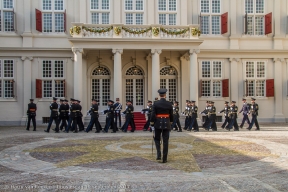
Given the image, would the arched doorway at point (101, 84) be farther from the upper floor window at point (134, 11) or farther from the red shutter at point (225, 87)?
the red shutter at point (225, 87)

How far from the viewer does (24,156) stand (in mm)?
10039

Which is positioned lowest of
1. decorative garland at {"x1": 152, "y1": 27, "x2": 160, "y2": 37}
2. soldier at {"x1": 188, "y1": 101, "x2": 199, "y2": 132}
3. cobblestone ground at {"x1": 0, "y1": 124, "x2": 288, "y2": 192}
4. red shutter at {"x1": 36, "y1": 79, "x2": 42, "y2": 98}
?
cobblestone ground at {"x1": 0, "y1": 124, "x2": 288, "y2": 192}

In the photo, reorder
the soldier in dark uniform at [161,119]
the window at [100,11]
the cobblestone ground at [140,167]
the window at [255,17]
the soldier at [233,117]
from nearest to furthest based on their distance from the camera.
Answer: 1. the cobblestone ground at [140,167]
2. the soldier in dark uniform at [161,119]
3. the soldier at [233,117]
4. the window at [100,11]
5. the window at [255,17]

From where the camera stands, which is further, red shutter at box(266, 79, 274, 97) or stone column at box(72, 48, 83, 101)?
red shutter at box(266, 79, 274, 97)

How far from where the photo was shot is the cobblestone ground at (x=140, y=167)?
268 inches

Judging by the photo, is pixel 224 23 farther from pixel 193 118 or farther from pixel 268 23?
pixel 193 118

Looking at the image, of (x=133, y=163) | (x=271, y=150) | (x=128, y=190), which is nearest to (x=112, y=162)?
(x=133, y=163)

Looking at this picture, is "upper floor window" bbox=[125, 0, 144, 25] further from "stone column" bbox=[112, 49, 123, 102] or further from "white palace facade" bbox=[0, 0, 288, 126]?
"stone column" bbox=[112, 49, 123, 102]

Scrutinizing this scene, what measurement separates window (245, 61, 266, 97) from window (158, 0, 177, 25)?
6.33 metres

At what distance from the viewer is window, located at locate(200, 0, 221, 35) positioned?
971 inches

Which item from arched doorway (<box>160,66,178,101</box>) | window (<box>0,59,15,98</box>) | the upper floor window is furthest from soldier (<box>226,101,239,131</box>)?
window (<box>0,59,15,98</box>)

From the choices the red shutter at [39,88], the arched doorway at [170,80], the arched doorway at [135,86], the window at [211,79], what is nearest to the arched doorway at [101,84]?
the arched doorway at [135,86]

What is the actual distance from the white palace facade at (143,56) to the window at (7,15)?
0.06m

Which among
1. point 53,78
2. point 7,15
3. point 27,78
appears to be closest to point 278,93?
point 53,78
